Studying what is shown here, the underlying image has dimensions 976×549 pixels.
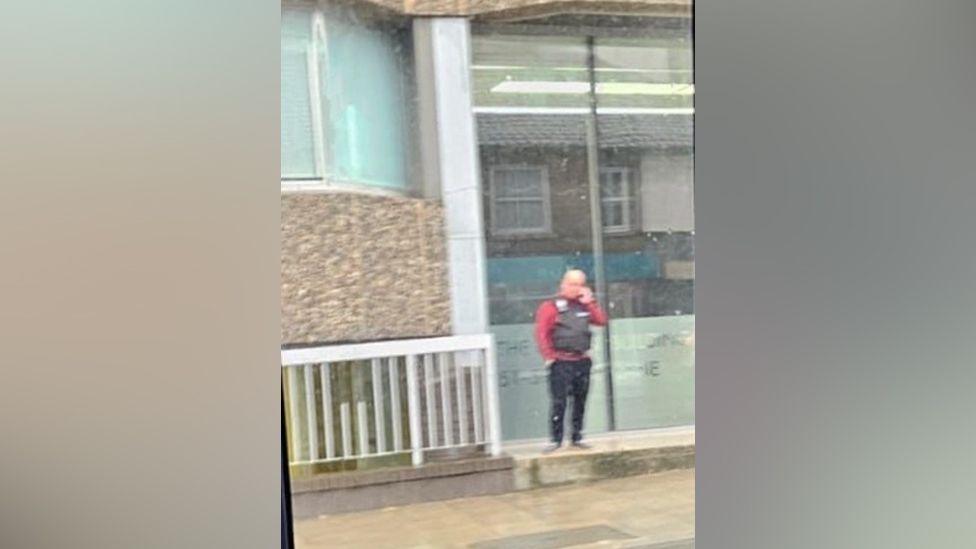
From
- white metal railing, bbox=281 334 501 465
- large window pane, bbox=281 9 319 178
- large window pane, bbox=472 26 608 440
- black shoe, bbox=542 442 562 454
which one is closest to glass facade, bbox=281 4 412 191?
large window pane, bbox=281 9 319 178

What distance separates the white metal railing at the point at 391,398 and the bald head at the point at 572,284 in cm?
17

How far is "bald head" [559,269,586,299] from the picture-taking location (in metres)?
1.58

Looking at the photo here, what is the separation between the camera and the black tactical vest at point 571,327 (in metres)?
1.58

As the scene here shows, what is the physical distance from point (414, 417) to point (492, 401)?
0.53 ft

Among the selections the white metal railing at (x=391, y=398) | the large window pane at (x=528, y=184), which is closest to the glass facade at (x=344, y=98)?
the large window pane at (x=528, y=184)

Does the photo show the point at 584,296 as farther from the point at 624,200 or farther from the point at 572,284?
the point at 624,200

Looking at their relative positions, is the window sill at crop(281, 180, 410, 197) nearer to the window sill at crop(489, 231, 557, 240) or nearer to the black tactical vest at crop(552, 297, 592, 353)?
the window sill at crop(489, 231, 557, 240)

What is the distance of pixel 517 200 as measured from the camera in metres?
1.54

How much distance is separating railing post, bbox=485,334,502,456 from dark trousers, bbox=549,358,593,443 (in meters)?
0.11

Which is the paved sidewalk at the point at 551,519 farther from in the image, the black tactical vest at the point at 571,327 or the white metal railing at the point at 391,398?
the black tactical vest at the point at 571,327
